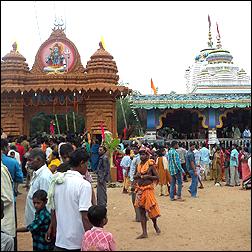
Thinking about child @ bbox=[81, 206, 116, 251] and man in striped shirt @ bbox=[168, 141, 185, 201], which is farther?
man in striped shirt @ bbox=[168, 141, 185, 201]

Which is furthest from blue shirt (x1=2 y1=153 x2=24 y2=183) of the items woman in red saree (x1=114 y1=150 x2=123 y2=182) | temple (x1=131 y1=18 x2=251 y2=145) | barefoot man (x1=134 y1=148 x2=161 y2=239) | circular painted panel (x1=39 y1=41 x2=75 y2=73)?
temple (x1=131 y1=18 x2=251 y2=145)

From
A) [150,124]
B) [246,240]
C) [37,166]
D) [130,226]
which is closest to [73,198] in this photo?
[37,166]

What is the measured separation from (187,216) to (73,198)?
428cm

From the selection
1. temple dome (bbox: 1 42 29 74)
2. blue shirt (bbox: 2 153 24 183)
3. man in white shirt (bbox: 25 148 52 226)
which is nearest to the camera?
man in white shirt (bbox: 25 148 52 226)

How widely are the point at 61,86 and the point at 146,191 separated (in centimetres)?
934

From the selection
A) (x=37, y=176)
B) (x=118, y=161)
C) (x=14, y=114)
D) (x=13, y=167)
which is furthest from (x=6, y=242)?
(x=14, y=114)

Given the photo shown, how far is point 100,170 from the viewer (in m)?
7.16

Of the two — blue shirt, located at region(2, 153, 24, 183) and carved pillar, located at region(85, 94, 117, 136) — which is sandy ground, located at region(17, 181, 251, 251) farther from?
carved pillar, located at region(85, 94, 117, 136)

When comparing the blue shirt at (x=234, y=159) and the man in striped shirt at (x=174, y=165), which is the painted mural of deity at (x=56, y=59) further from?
the man in striped shirt at (x=174, y=165)

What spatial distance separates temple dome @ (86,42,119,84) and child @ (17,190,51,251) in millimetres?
11601

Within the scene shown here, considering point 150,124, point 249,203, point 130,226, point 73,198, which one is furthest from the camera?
point 150,124

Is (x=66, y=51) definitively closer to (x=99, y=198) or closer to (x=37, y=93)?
(x=37, y=93)

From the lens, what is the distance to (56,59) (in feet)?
49.3

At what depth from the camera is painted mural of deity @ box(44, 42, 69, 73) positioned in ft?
49.2
